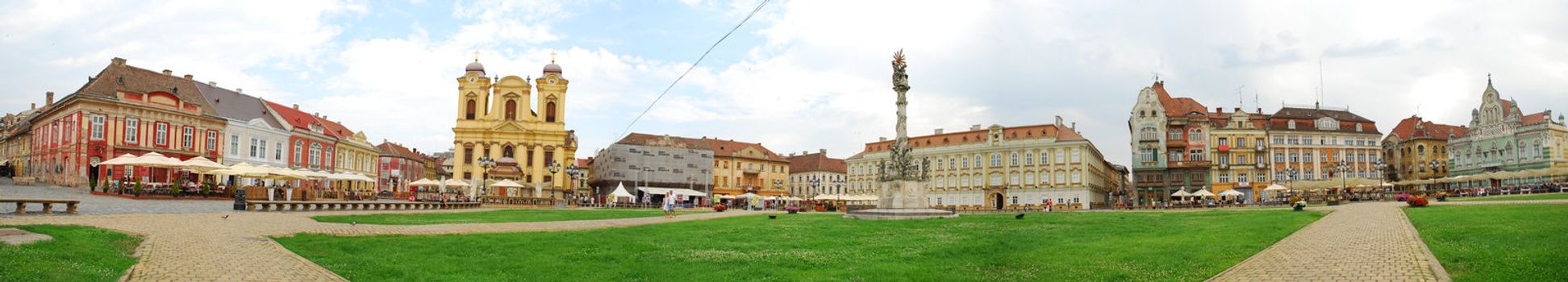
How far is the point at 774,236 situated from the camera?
20734 millimetres

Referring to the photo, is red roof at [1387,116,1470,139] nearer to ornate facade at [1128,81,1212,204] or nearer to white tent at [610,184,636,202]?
ornate facade at [1128,81,1212,204]

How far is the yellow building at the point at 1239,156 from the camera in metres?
79.8

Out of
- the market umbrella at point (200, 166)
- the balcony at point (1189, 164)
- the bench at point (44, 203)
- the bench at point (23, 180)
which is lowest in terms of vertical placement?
the bench at point (44, 203)

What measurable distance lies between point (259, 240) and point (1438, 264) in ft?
62.9

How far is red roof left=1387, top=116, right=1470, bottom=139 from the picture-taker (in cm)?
8850

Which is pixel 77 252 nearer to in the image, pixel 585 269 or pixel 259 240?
pixel 259 240

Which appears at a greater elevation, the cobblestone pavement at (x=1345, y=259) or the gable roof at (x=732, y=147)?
the gable roof at (x=732, y=147)

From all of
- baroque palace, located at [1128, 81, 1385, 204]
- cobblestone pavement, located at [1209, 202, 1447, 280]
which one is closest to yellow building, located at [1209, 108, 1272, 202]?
baroque palace, located at [1128, 81, 1385, 204]

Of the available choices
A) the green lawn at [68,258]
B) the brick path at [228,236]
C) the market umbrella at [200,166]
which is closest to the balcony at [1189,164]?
the brick path at [228,236]

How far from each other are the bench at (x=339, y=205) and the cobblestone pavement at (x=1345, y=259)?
29417mm

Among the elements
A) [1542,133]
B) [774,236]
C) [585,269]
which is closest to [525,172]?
[774,236]

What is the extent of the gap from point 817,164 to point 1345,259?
99.1 meters

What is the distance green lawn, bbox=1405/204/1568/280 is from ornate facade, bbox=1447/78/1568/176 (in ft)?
197

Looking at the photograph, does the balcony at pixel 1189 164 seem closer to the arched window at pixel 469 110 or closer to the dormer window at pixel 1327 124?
the dormer window at pixel 1327 124
